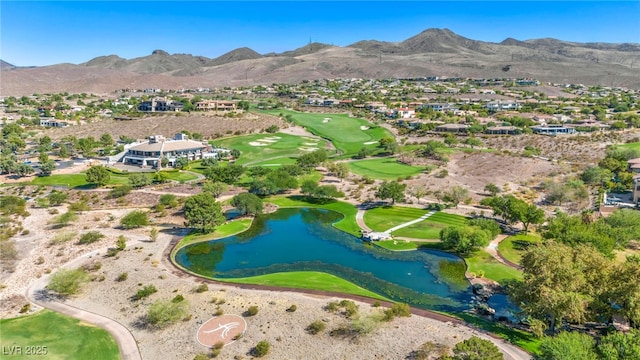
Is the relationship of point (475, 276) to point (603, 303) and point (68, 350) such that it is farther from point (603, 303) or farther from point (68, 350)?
point (68, 350)

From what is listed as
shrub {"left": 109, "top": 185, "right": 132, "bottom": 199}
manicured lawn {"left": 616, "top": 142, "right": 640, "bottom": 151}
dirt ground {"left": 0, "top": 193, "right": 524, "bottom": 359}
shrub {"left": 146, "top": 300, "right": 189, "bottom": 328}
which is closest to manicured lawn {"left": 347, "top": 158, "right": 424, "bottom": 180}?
shrub {"left": 109, "top": 185, "right": 132, "bottom": 199}

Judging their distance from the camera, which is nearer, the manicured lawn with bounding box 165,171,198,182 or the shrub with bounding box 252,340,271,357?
the shrub with bounding box 252,340,271,357

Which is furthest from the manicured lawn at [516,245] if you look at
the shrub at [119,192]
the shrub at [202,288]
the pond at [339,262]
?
the shrub at [119,192]

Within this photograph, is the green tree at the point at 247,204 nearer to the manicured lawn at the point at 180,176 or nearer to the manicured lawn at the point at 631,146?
the manicured lawn at the point at 180,176

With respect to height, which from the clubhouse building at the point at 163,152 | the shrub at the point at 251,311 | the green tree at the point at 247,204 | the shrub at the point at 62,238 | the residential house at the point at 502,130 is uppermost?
the residential house at the point at 502,130

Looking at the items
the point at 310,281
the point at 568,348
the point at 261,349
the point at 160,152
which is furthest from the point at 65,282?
the point at 160,152

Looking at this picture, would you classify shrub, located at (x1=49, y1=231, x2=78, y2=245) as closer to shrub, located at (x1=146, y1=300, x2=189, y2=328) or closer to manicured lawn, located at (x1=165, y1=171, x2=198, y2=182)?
shrub, located at (x1=146, y1=300, x2=189, y2=328)

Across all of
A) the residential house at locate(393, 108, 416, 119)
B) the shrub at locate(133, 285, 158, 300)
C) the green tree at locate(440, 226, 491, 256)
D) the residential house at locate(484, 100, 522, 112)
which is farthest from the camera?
the residential house at locate(484, 100, 522, 112)

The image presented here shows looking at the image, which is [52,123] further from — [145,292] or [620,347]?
[620,347]
